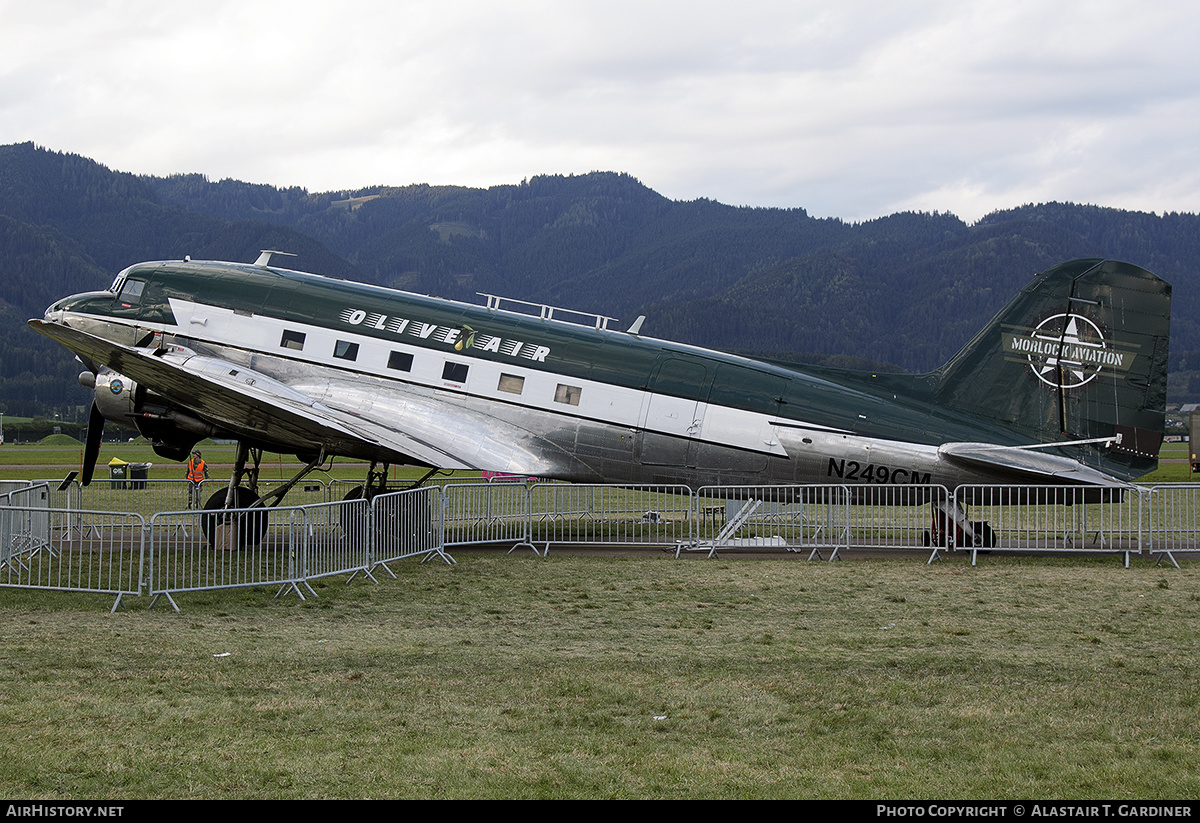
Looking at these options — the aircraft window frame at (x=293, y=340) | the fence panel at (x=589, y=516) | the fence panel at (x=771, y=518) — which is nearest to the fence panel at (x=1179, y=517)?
the fence panel at (x=771, y=518)

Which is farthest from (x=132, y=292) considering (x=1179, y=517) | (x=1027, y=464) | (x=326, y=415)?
(x=1179, y=517)

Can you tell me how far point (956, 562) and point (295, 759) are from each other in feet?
44.6

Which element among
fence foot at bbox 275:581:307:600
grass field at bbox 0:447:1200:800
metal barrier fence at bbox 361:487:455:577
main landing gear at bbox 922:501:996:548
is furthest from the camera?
main landing gear at bbox 922:501:996:548

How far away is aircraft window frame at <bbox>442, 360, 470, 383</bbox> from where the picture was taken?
19.8m

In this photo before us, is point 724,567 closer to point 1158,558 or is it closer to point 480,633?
point 480,633

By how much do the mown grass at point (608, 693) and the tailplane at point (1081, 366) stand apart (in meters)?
4.19

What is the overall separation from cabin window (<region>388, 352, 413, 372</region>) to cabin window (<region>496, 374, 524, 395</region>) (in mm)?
1777

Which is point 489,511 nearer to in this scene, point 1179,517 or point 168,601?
point 168,601

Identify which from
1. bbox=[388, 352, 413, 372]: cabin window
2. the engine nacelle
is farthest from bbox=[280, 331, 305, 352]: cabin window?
the engine nacelle

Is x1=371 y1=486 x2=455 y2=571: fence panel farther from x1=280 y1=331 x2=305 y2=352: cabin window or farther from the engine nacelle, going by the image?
the engine nacelle

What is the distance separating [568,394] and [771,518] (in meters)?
5.02

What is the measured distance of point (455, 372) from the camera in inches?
781

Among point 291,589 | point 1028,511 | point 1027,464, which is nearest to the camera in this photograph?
point 291,589

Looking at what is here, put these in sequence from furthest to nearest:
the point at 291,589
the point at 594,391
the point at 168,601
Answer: the point at 594,391, the point at 291,589, the point at 168,601
